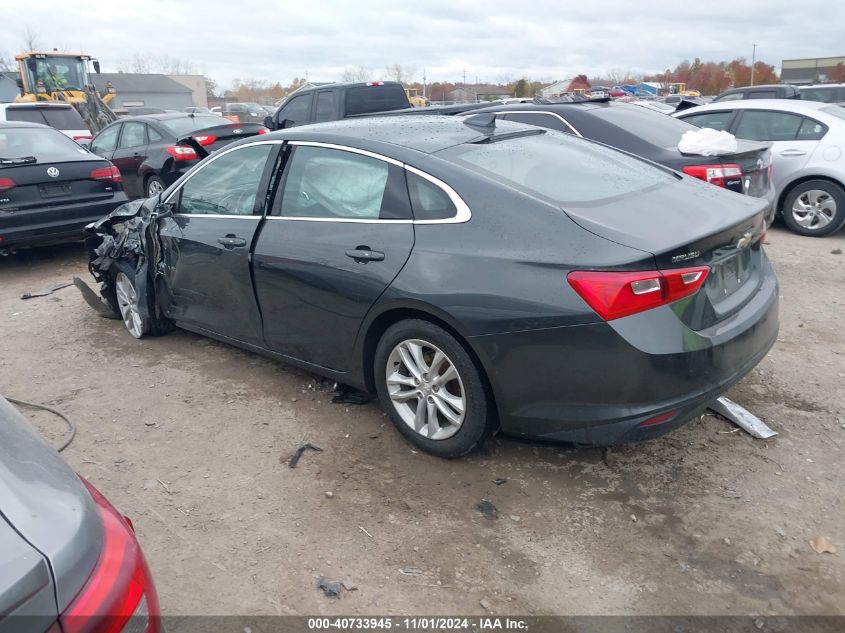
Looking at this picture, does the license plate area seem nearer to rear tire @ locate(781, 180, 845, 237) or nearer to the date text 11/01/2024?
the date text 11/01/2024

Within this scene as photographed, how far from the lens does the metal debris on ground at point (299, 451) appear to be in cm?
367

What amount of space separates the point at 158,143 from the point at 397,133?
814 cm

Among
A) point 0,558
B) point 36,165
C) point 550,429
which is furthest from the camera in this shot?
point 36,165

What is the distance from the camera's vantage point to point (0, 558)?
4.70ft

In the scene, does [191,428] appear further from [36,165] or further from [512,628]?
[36,165]

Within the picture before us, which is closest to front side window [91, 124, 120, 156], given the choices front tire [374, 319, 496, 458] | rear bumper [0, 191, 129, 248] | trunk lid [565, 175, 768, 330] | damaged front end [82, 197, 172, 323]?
rear bumper [0, 191, 129, 248]

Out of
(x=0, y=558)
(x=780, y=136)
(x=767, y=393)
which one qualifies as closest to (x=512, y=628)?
(x=0, y=558)

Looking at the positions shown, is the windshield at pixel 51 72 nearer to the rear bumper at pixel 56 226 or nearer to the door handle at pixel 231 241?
the rear bumper at pixel 56 226

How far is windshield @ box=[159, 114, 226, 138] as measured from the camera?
11.1 metres

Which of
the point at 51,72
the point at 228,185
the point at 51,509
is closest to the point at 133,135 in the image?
the point at 228,185

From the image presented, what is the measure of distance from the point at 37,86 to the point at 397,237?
23.8m

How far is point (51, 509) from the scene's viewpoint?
1.63 m

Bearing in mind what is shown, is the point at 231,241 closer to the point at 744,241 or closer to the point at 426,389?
the point at 426,389

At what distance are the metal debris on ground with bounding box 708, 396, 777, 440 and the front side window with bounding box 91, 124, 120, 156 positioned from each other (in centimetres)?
1094
